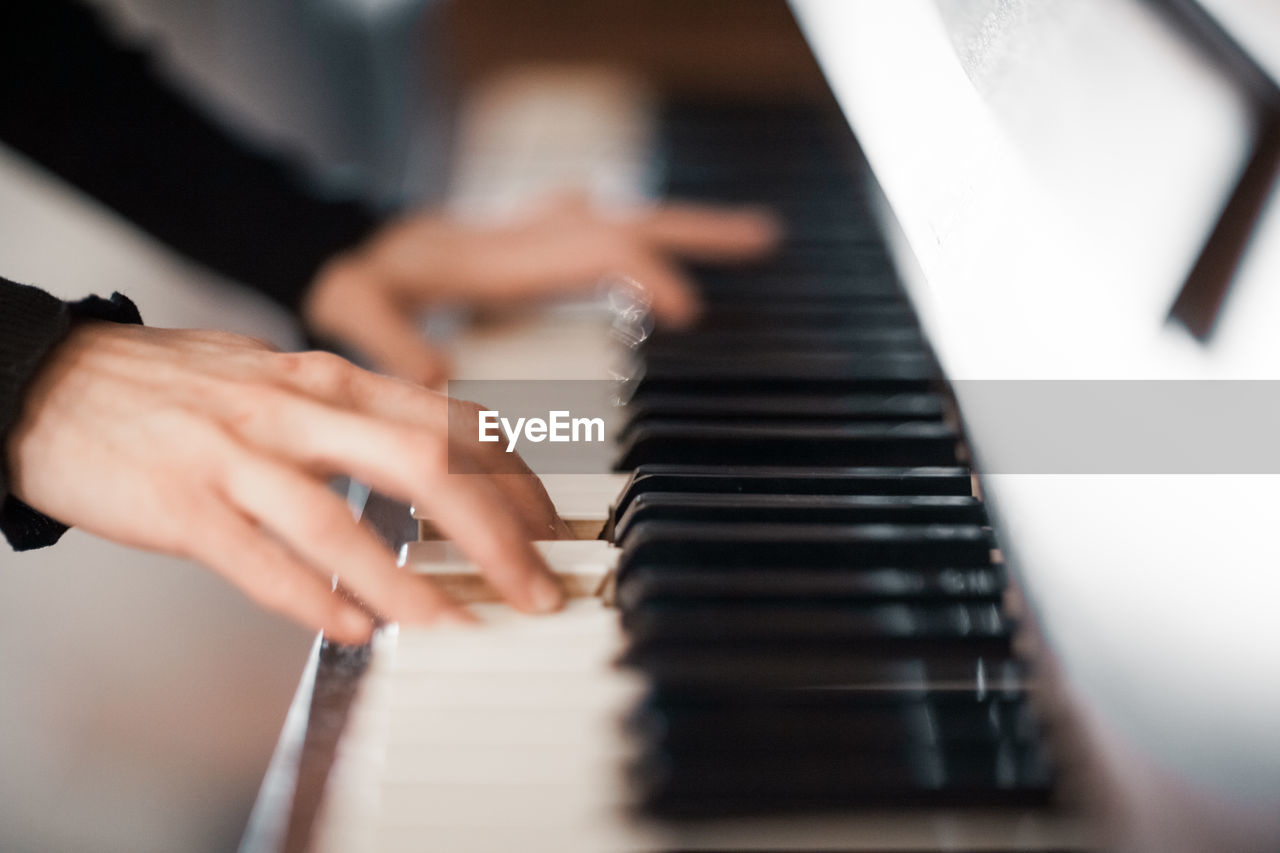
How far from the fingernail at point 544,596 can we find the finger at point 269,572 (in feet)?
0.27

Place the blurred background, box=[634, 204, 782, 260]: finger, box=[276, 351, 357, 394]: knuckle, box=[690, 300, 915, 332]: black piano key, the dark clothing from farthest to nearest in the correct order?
the dark clothing < the blurred background < box=[634, 204, 782, 260]: finger < box=[690, 300, 915, 332]: black piano key < box=[276, 351, 357, 394]: knuckle

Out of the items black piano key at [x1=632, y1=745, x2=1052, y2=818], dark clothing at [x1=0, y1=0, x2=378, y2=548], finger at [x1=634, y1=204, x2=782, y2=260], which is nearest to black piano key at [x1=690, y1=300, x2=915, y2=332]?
finger at [x1=634, y1=204, x2=782, y2=260]

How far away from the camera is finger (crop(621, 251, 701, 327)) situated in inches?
28.9

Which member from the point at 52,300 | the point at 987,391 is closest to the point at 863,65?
the point at 987,391

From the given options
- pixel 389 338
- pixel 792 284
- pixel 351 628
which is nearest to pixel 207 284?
pixel 389 338

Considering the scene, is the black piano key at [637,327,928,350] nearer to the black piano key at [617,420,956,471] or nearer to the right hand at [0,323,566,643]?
the black piano key at [617,420,956,471]

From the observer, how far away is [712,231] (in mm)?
848

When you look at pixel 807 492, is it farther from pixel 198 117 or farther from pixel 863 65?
pixel 198 117

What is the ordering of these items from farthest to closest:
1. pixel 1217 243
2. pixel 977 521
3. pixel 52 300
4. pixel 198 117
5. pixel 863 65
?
pixel 198 117
pixel 863 65
pixel 52 300
pixel 977 521
pixel 1217 243

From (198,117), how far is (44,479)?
2.80ft

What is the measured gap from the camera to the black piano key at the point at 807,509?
46cm

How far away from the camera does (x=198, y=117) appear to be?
119 centimetres

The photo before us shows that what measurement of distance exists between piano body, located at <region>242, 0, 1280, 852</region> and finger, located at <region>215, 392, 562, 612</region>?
0.02 m

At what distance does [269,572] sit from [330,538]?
0.15 feet
